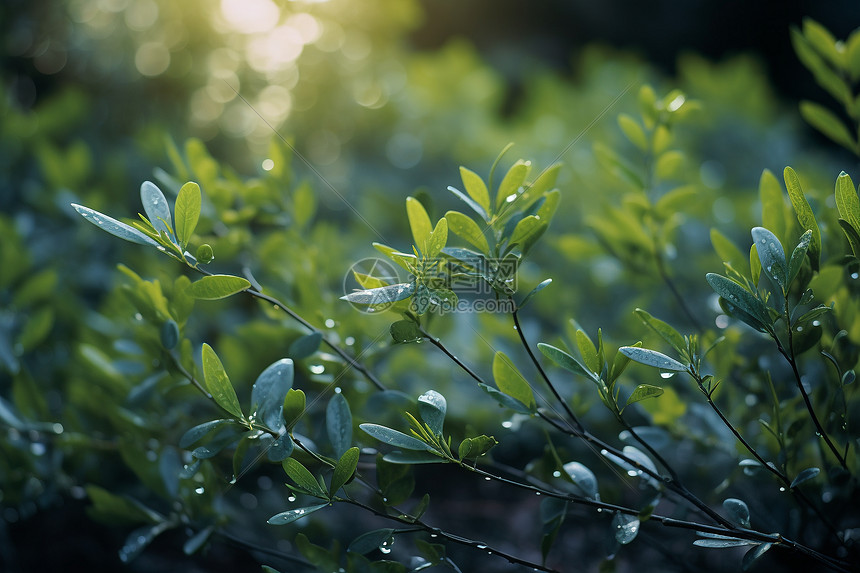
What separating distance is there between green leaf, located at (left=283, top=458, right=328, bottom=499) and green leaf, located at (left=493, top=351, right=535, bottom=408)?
236 mm

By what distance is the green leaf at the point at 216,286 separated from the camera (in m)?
0.66

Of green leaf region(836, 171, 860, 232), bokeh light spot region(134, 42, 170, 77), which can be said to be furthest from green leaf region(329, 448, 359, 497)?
bokeh light spot region(134, 42, 170, 77)

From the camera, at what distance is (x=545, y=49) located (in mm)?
4062

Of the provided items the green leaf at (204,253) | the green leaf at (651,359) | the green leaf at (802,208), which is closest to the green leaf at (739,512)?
the green leaf at (651,359)

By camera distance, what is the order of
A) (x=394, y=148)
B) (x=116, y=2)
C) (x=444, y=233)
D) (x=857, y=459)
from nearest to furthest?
(x=444, y=233) < (x=857, y=459) < (x=116, y=2) < (x=394, y=148)

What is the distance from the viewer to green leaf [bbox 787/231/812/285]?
623 mm

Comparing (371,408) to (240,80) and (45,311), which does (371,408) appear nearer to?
(45,311)

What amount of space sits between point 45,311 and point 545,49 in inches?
144

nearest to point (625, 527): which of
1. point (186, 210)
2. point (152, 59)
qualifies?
point (186, 210)

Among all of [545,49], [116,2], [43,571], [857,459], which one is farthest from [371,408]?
[545,49]

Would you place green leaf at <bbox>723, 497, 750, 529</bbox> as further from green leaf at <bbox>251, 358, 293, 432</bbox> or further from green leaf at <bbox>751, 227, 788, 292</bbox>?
green leaf at <bbox>251, 358, 293, 432</bbox>

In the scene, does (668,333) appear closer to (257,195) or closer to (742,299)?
(742,299)

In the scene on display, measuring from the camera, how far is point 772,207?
768 millimetres

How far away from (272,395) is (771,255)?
0.57 metres
